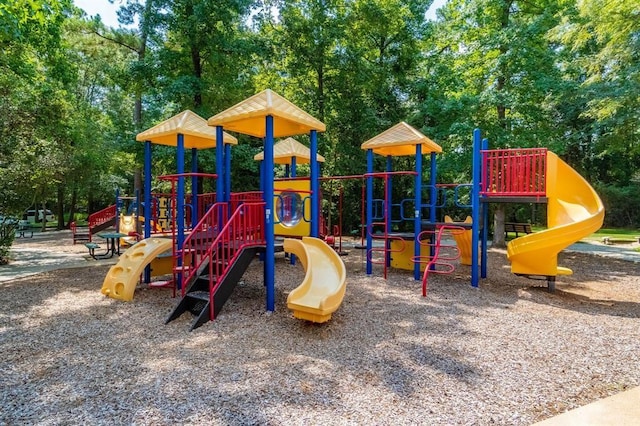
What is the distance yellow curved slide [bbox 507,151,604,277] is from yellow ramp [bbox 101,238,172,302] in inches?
253

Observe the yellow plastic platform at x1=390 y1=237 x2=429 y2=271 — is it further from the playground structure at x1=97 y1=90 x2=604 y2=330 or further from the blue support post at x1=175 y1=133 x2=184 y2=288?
the blue support post at x1=175 y1=133 x2=184 y2=288

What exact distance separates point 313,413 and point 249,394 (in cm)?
62

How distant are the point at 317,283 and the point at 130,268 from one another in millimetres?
3529

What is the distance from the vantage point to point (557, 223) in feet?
23.2

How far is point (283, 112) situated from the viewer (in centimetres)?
568

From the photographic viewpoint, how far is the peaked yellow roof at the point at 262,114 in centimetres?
562

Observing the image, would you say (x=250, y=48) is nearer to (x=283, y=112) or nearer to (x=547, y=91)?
(x=283, y=112)

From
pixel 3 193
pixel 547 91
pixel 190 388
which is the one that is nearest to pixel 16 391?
pixel 190 388

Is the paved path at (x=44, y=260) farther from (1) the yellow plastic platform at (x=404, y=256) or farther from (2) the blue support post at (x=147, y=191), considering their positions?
(1) the yellow plastic platform at (x=404, y=256)

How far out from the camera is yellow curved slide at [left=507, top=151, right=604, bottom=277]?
6668 millimetres

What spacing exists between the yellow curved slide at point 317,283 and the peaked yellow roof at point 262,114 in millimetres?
1881

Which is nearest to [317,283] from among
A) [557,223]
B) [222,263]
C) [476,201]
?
[222,263]

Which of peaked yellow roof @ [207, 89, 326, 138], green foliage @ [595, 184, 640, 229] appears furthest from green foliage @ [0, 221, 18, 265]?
green foliage @ [595, 184, 640, 229]

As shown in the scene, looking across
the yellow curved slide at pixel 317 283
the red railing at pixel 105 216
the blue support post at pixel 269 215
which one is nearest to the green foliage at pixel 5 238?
the red railing at pixel 105 216
